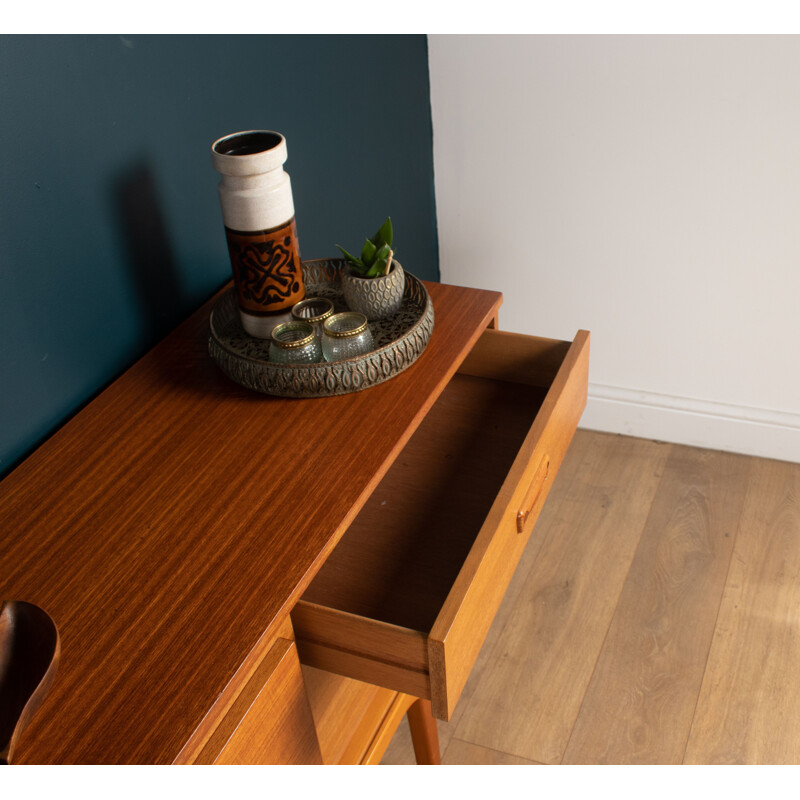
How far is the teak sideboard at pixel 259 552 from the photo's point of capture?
2.21ft

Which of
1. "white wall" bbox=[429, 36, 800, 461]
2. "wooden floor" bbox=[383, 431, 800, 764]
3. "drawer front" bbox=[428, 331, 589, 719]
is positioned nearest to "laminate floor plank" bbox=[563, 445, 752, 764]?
"wooden floor" bbox=[383, 431, 800, 764]

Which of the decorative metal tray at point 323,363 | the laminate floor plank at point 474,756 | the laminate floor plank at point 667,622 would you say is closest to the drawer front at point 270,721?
the decorative metal tray at point 323,363

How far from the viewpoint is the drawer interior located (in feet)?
3.14

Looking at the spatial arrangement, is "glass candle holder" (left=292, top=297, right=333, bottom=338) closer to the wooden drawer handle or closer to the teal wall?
the teal wall

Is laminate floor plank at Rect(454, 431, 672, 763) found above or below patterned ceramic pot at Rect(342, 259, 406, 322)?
below

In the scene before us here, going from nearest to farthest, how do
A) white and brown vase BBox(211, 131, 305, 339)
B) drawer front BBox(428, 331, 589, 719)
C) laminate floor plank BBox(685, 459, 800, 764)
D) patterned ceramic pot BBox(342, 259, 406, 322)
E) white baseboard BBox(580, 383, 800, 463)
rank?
drawer front BBox(428, 331, 589, 719), white and brown vase BBox(211, 131, 305, 339), patterned ceramic pot BBox(342, 259, 406, 322), laminate floor plank BBox(685, 459, 800, 764), white baseboard BBox(580, 383, 800, 463)

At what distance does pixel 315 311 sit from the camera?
1051 mm

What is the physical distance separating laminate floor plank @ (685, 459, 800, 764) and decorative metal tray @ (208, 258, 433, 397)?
2.74 ft

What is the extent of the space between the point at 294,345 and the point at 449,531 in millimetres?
308

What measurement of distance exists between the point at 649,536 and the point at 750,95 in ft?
2.84

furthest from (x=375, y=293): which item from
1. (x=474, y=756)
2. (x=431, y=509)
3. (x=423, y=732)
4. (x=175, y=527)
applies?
(x=474, y=756)

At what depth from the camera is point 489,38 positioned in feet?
5.24

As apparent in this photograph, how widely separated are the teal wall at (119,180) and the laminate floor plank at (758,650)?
3.35 feet

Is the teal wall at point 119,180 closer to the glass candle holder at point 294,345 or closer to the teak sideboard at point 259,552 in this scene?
the teak sideboard at point 259,552
